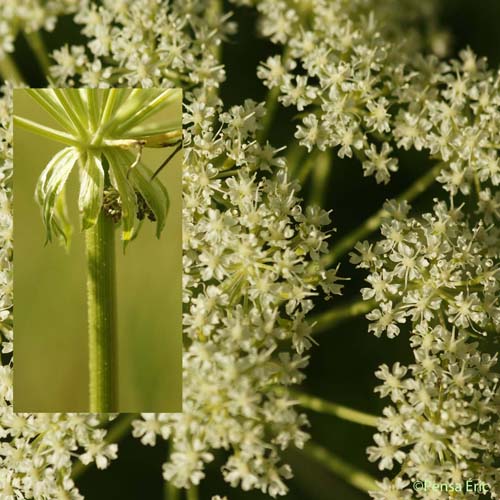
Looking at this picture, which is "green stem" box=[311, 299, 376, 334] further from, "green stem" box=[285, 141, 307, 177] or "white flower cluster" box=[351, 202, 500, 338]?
"green stem" box=[285, 141, 307, 177]

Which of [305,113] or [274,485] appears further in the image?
[305,113]

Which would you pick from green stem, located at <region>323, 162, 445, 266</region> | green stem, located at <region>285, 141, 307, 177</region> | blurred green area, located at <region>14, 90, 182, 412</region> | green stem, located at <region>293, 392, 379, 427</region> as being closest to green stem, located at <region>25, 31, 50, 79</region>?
blurred green area, located at <region>14, 90, 182, 412</region>

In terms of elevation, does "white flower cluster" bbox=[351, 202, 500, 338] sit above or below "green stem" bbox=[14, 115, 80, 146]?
below

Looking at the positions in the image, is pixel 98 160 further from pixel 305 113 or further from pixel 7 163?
pixel 305 113

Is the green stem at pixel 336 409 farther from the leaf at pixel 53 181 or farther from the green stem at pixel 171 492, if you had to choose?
the leaf at pixel 53 181

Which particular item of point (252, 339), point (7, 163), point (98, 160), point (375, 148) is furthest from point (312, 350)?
point (7, 163)

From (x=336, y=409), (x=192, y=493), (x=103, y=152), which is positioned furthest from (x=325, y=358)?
(x=103, y=152)

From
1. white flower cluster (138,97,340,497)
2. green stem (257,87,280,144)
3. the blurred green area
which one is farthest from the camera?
green stem (257,87,280,144)
